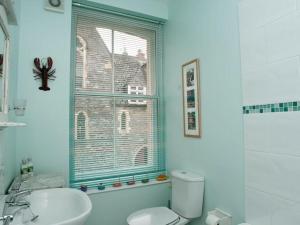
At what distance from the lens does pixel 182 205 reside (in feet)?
6.11

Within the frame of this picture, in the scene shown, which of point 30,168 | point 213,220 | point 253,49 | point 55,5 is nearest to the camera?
point 253,49

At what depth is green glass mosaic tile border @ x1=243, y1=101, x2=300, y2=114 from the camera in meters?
1.15

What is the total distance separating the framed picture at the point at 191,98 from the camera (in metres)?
1.93

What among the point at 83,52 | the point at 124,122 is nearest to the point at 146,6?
the point at 83,52

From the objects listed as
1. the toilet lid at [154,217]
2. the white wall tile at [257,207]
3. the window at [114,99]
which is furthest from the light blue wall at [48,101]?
the white wall tile at [257,207]

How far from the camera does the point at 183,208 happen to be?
1.85 m

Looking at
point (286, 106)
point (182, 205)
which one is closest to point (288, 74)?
point (286, 106)

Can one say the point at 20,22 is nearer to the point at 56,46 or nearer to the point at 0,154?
the point at 56,46

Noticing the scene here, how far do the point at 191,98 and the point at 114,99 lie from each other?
83 centimetres

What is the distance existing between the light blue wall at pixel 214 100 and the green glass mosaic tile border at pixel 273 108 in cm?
9

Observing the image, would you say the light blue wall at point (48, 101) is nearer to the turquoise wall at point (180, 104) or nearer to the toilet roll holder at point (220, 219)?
the turquoise wall at point (180, 104)

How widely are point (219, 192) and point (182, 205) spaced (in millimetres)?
368

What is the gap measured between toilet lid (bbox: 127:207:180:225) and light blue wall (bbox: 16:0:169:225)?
350 mm

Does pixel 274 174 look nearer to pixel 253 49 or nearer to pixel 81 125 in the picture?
pixel 253 49
